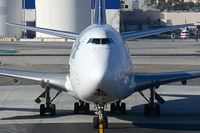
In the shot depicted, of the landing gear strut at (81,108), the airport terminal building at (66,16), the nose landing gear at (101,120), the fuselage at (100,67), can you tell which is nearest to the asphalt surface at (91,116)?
the landing gear strut at (81,108)

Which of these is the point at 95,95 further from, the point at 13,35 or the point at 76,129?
the point at 13,35

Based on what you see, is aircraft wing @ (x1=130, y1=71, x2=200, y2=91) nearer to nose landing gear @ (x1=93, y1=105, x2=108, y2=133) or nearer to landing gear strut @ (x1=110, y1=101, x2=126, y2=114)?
nose landing gear @ (x1=93, y1=105, x2=108, y2=133)

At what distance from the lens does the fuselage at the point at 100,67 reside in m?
21.3

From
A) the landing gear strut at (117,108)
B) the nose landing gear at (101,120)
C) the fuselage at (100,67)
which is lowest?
the landing gear strut at (117,108)

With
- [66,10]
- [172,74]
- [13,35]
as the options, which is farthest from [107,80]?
[13,35]

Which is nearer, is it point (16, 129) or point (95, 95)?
point (95, 95)

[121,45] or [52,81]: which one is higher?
[121,45]

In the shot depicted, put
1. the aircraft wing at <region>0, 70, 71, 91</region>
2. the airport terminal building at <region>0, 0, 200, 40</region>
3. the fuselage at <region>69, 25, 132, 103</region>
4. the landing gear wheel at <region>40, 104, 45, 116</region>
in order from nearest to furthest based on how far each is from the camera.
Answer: the fuselage at <region>69, 25, 132, 103</region>, the aircraft wing at <region>0, 70, 71, 91</region>, the landing gear wheel at <region>40, 104, 45, 116</region>, the airport terminal building at <region>0, 0, 200, 40</region>

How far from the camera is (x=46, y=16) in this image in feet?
420

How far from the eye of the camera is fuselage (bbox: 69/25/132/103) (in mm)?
21297

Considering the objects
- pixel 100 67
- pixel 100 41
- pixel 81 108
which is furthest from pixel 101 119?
pixel 81 108

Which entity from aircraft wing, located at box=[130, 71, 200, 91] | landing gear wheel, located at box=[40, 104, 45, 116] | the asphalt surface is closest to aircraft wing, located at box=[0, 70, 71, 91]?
landing gear wheel, located at box=[40, 104, 45, 116]

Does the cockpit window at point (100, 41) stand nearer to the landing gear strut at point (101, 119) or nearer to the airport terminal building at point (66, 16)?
the landing gear strut at point (101, 119)

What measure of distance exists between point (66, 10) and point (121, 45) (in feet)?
337
